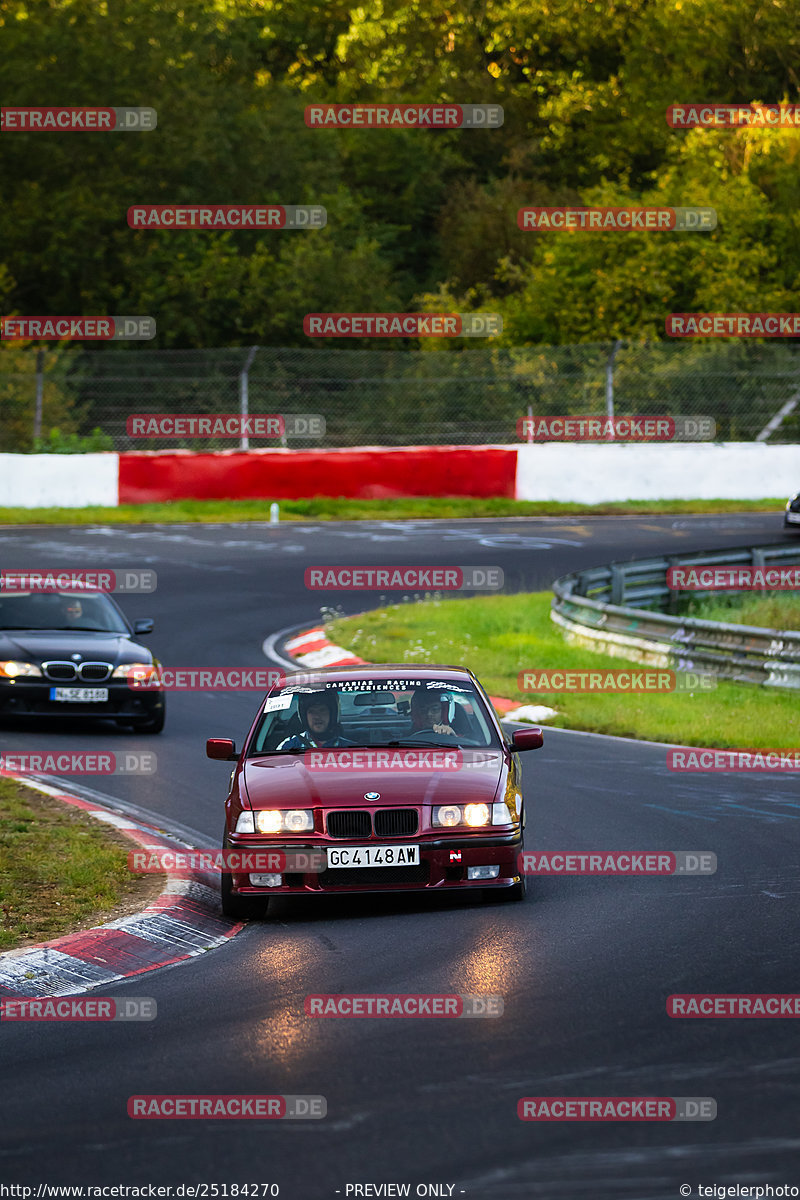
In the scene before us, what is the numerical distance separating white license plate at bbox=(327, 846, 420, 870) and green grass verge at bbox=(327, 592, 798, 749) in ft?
21.9

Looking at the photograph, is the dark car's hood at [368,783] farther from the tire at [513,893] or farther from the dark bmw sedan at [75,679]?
the dark bmw sedan at [75,679]

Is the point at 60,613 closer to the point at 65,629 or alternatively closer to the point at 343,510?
the point at 65,629

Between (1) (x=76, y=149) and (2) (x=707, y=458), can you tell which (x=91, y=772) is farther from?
(1) (x=76, y=149)

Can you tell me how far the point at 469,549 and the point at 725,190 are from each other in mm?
25549

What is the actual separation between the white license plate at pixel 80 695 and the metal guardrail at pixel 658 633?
6264mm

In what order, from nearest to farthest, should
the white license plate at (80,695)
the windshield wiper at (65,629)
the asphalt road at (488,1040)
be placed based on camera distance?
the asphalt road at (488,1040) → the white license plate at (80,695) → the windshield wiper at (65,629)

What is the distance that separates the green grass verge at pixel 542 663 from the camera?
50.4 feet

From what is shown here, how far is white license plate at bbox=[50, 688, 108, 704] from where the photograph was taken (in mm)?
15227

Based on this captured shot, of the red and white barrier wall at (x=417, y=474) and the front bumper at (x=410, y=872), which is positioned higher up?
the red and white barrier wall at (x=417, y=474)

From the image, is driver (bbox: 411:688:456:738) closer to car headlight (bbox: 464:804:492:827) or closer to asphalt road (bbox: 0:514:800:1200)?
→ car headlight (bbox: 464:804:492:827)

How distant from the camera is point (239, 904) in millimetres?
8758

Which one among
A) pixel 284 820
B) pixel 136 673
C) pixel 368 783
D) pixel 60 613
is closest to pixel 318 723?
pixel 368 783

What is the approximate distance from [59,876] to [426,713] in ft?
7.51

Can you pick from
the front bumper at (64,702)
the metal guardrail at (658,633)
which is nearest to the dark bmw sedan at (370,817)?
the front bumper at (64,702)
